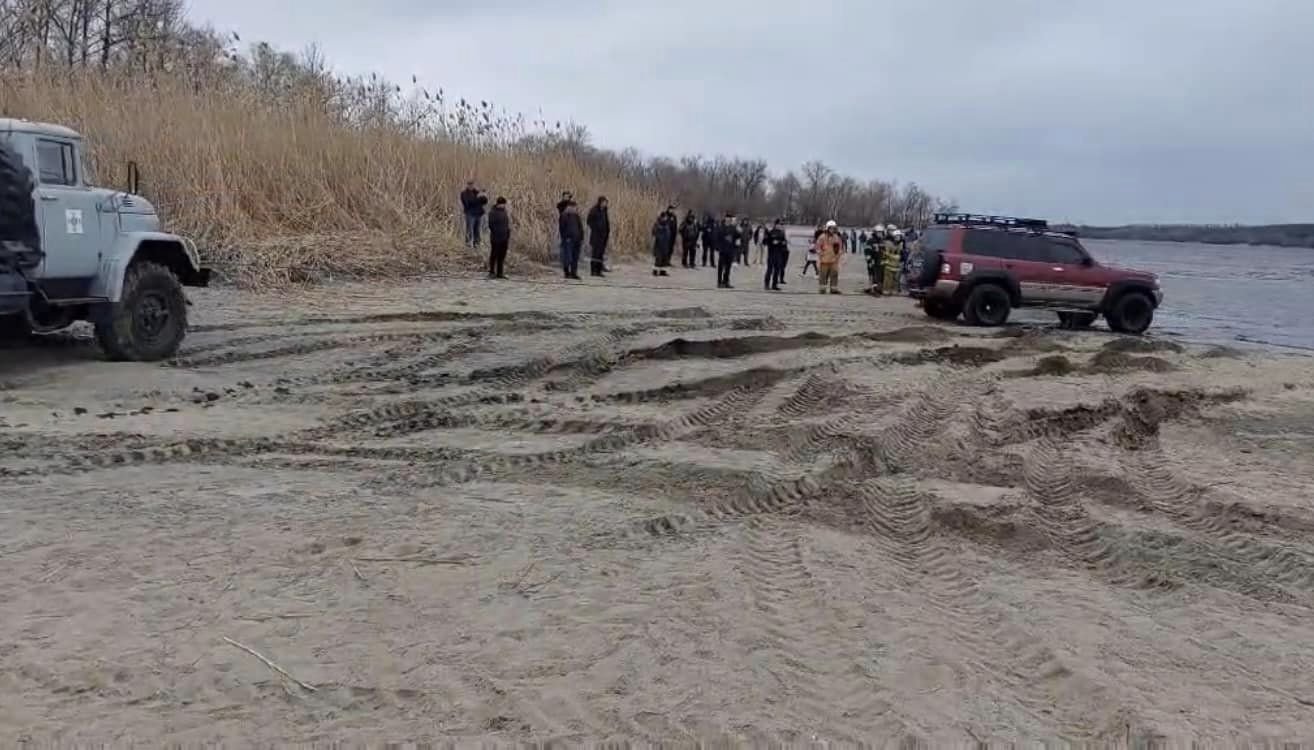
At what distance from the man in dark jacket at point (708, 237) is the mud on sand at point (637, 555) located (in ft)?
70.5

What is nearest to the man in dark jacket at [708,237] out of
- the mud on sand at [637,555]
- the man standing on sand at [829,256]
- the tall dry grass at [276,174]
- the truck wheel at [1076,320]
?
the tall dry grass at [276,174]

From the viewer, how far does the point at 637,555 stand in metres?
4.88

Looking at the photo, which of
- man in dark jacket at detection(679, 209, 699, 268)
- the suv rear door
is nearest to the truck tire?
the suv rear door

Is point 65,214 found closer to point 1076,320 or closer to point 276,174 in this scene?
point 276,174

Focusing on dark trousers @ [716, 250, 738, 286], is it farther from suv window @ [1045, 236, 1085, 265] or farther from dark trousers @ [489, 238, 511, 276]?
suv window @ [1045, 236, 1085, 265]

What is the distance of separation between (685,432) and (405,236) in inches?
514

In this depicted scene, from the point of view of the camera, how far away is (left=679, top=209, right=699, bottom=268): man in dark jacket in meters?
28.5

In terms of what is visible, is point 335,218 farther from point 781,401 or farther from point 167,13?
point 167,13

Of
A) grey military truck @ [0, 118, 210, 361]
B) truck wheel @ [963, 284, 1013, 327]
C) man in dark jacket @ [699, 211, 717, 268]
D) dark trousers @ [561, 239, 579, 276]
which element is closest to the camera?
grey military truck @ [0, 118, 210, 361]

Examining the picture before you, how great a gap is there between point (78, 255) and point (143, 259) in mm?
858

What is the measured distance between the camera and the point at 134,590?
13.8ft

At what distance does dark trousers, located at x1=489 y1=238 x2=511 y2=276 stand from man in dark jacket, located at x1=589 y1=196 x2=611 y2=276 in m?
3.23

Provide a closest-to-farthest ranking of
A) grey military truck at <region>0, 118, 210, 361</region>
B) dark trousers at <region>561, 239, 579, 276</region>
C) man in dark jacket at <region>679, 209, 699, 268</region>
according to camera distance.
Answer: grey military truck at <region>0, 118, 210, 361</region> → dark trousers at <region>561, 239, 579, 276</region> → man in dark jacket at <region>679, 209, 699, 268</region>

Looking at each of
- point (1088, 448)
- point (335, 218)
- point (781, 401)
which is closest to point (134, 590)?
point (781, 401)
